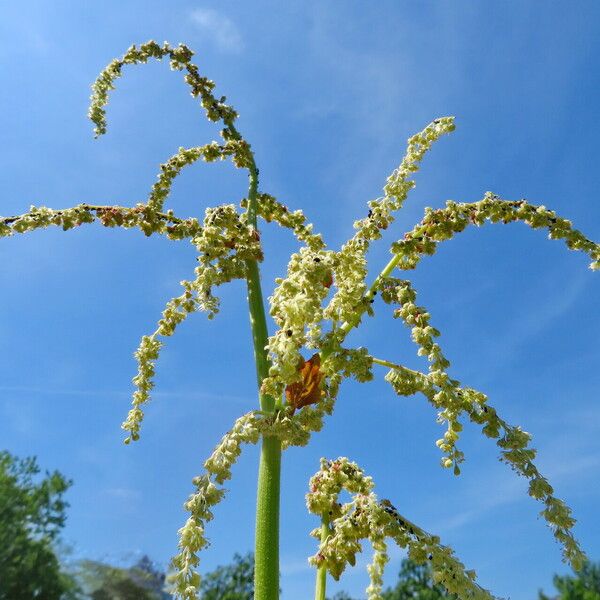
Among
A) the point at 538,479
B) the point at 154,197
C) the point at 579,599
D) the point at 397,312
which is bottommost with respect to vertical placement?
the point at 538,479

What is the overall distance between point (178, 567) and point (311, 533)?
A: 1.14 meters

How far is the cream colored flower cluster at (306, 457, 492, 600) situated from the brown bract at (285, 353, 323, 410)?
1.80 ft

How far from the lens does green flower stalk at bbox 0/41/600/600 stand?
2525 millimetres

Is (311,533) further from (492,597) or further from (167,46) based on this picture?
(167,46)

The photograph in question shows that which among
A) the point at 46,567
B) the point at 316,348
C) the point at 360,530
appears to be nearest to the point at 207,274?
the point at 316,348

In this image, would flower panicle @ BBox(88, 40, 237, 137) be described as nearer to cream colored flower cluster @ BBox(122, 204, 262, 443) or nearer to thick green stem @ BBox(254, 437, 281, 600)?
cream colored flower cluster @ BBox(122, 204, 262, 443)

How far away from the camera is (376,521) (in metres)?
2.71

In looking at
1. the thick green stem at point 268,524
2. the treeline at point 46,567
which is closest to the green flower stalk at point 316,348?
the thick green stem at point 268,524

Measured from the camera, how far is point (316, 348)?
9.60 feet

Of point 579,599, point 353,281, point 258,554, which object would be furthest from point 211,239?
point 579,599

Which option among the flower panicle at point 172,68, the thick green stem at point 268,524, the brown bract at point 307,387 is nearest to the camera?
the thick green stem at point 268,524

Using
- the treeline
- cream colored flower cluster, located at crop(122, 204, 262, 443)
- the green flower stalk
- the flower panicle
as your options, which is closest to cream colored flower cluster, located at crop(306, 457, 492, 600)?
the green flower stalk

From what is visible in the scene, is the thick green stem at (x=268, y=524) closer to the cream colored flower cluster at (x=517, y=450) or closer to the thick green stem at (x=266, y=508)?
the thick green stem at (x=266, y=508)

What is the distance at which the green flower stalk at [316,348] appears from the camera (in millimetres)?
2525
